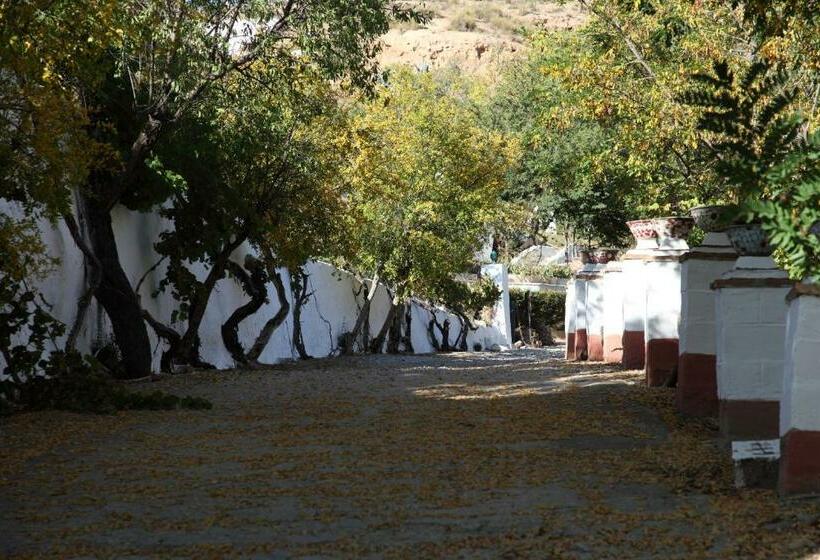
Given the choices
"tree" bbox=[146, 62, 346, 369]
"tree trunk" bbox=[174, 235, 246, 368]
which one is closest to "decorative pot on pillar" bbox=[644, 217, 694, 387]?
"tree" bbox=[146, 62, 346, 369]

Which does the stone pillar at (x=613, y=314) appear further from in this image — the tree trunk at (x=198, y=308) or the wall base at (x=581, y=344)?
the tree trunk at (x=198, y=308)

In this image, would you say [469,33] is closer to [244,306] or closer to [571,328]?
[571,328]

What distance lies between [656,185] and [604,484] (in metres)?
13.9

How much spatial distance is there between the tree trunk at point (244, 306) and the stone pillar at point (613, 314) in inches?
234

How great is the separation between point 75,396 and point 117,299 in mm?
3783

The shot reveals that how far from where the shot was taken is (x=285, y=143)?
63.1 ft

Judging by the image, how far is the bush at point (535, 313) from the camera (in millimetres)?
49000

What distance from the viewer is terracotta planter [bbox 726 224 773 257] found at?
719 cm

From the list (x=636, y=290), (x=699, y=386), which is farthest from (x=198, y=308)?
(x=699, y=386)

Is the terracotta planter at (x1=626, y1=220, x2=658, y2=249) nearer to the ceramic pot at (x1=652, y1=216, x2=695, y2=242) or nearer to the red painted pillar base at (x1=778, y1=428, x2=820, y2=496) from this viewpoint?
the ceramic pot at (x1=652, y1=216, x2=695, y2=242)

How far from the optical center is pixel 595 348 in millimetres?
21031

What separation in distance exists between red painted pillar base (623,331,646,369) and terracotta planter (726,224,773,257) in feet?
28.2

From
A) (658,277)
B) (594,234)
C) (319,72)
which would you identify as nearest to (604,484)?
(658,277)

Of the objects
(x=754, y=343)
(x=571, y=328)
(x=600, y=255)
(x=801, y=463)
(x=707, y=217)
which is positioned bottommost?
(x=801, y=463)
